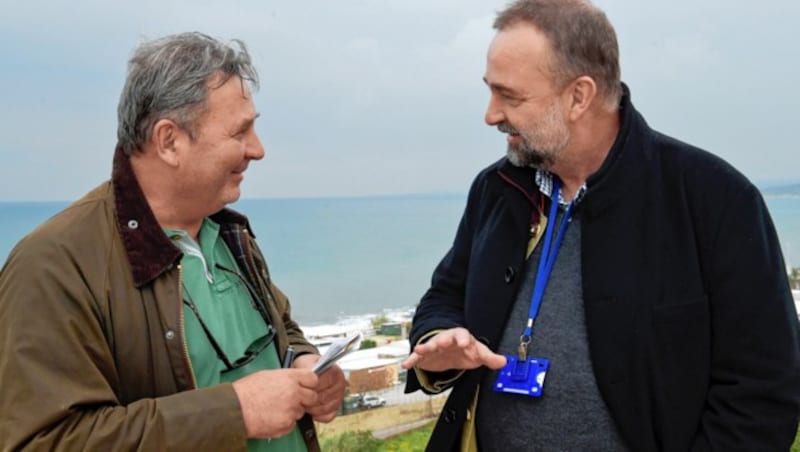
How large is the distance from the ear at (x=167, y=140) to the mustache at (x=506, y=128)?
3.41ft

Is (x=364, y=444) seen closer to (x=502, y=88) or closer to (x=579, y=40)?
(x=502, y=88)

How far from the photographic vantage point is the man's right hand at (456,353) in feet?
7.24

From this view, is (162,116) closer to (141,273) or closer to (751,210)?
(141,273)

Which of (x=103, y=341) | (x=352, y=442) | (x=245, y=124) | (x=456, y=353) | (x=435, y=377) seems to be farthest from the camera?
(x=352, y=442)

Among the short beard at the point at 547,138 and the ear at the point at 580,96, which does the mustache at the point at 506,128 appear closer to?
the short beard at the point at 547,138

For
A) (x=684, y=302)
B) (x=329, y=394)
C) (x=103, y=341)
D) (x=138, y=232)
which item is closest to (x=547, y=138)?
(x=684, y=302)

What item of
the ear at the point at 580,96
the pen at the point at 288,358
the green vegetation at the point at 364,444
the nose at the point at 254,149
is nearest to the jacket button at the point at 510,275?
the ear at the point at 580,96

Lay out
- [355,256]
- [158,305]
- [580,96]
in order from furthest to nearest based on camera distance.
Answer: [355,256]
[580,96]
[158,305]

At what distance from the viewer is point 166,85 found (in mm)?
2027

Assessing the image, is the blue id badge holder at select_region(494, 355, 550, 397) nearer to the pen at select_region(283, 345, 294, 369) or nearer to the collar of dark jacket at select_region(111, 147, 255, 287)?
the pen at select_region(283, 345, 294, 369)

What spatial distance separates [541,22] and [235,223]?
1.21m

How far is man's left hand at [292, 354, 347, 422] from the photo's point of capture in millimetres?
2256

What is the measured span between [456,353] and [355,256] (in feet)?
250

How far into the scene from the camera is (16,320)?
1.76 metres
